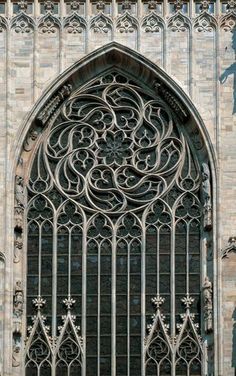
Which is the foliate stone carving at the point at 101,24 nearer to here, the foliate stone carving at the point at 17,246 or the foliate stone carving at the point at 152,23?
the foliate stone carving at the point at 152,23

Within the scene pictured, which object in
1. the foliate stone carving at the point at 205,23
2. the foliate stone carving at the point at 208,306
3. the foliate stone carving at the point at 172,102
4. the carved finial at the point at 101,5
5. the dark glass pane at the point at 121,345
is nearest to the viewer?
the foliate stone carving at the point at 208,306

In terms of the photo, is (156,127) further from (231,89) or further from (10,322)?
(10,322)

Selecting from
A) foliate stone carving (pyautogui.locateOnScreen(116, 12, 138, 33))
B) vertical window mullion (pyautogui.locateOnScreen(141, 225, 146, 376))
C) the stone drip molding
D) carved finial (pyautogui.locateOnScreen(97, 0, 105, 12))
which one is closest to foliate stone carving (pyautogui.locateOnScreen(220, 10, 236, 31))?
the stone drip molding

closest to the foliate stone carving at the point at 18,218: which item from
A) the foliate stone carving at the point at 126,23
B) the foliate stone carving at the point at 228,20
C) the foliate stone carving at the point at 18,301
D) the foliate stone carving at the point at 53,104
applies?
the foliate stone carving at the point at 18,301

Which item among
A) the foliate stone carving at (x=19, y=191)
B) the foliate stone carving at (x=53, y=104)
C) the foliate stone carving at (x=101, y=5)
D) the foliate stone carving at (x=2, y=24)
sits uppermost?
the foliate stone carving at (x=101, y=5)

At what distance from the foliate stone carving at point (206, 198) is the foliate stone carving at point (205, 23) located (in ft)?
10.7

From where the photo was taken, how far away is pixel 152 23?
40.7 m

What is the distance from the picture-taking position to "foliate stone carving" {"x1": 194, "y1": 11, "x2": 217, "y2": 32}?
40.6m

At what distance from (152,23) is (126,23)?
23.5 inches

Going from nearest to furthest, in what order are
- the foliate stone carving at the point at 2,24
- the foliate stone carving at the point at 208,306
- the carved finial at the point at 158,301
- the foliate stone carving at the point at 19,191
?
the foliate stone carving at the point at 208,306 → the carved finial at the point at 158,301 → the foliate stone carving at the point at 19,191 → the foliate stone carving at the point at 2,24

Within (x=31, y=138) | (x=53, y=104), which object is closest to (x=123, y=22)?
(x=53, y=104)

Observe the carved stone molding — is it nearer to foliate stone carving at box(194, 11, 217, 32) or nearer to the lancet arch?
the lancet arch

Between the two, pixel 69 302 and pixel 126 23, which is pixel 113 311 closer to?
pixel 69 302

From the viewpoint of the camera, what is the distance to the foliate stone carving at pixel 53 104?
40188mm
